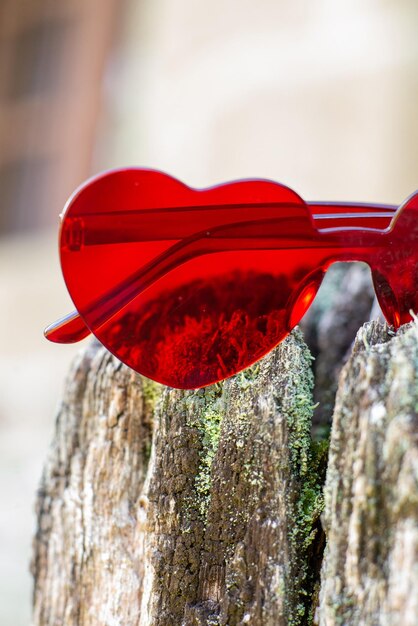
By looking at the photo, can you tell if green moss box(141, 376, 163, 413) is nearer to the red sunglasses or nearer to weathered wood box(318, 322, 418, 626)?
the red sunglasses

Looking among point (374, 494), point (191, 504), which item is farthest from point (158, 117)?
point (374, 494)

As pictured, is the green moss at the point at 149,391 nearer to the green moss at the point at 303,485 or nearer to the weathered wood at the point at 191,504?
the weathered wood at the point at 191,504

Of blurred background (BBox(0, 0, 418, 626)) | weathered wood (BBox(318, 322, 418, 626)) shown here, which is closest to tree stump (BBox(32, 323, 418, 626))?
weathered wood (BBox(318, 322, 418, 626))

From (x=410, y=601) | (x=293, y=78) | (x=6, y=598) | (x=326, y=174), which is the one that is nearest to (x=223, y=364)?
(x=410, y=601)

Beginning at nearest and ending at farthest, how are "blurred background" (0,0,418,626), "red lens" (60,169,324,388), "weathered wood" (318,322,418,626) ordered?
"weathered wood" (318,322,418,626) < "red lens" (60,169,324,388) < "blurred background" (0,0,418,626)

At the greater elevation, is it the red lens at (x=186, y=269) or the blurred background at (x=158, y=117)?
the blurred background at (x=158, y=117)

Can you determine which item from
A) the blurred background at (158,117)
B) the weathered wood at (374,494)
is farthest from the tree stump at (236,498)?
the blurred background at (158,117)

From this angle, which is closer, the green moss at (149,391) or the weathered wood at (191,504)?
the weathered wood at (191,504)
